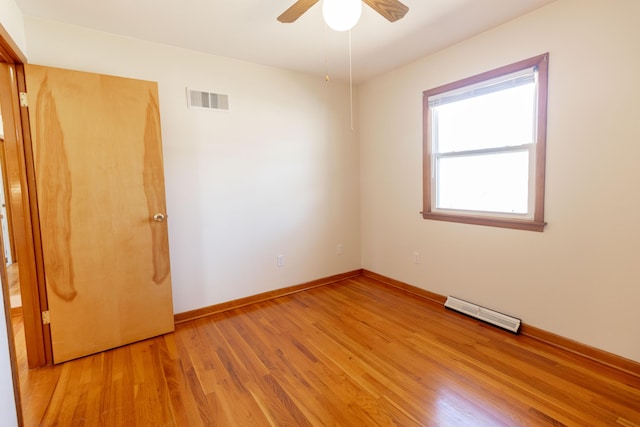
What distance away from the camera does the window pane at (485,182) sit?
2461mm

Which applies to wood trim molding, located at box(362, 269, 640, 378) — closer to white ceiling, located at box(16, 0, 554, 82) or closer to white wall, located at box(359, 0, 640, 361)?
white wall, located at box(359, 0, 640, 361)

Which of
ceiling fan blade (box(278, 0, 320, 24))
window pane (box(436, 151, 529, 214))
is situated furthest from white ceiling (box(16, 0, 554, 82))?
window pane (box(436, 151, 529, 214))

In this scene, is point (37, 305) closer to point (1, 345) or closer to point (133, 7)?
point (1, 345)

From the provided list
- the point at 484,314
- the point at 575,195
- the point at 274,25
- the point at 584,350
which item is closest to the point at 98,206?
the point at 274,25

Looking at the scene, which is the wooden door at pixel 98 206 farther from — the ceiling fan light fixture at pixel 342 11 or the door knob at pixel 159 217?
the ceiling fan light fixture at pixel 342 11

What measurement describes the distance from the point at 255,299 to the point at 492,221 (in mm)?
2407

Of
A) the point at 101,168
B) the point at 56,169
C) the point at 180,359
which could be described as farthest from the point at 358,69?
the point at 180,359

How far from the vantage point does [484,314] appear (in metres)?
2.68

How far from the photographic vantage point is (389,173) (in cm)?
356

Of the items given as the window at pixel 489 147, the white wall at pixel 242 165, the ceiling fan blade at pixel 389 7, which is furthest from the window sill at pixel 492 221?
the ceiling fan blade at pixel 389 7

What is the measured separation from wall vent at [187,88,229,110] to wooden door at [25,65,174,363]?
1.23 feet

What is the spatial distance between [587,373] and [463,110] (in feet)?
7.20

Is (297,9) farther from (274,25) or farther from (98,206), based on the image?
(98,206)

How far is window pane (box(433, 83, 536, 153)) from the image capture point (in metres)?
2.39
